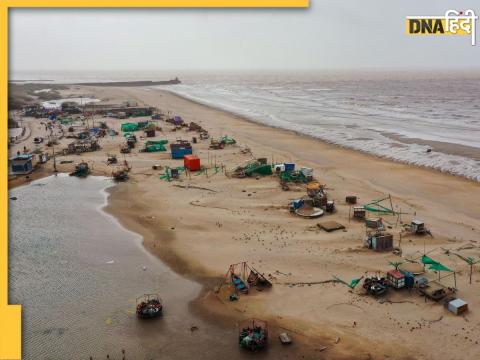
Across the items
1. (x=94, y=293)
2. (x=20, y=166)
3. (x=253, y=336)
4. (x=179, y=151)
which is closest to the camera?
(x=253, y=336)

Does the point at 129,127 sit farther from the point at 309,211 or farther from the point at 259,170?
the point at 309,211

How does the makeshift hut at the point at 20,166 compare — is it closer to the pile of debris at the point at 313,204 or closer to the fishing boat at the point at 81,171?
the fishing boat at the point at 81,171

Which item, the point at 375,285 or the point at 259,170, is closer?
the point at 375,285

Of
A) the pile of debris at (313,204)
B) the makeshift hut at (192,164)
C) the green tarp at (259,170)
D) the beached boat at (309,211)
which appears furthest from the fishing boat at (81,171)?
the beached boat at (309,211)

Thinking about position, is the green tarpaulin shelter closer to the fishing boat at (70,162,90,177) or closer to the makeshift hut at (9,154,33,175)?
the fishing boat at (70,162,90,177)

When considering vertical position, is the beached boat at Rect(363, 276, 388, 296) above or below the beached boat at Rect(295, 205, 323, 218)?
below

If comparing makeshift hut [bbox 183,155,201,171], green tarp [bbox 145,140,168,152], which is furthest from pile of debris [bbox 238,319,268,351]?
green tarp [bbox 145,140,168,152]

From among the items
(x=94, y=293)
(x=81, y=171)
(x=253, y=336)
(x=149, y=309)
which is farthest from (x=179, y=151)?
(x=253, y=336)

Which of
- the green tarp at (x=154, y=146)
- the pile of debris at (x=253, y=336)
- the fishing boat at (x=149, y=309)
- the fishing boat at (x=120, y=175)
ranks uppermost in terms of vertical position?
the green tarp at (x=154, y=146)
